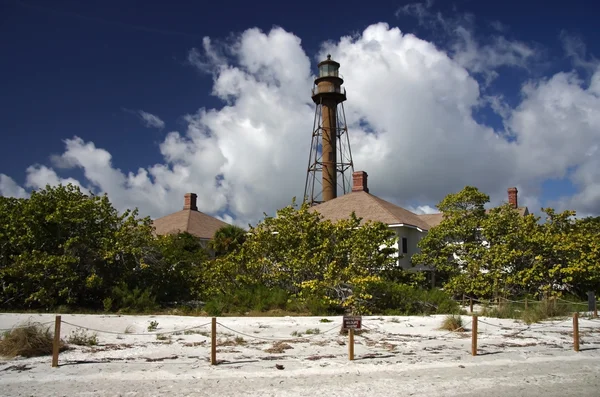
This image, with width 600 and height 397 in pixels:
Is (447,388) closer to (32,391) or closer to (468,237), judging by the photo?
(32,391)

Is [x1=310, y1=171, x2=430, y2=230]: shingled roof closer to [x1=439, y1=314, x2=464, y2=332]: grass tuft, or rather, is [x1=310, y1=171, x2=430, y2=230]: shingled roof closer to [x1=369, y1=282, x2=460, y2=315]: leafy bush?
[x1=369, y1=282, x2=460, y2=315]: leafy bush

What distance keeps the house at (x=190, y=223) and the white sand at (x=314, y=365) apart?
66.7 ft

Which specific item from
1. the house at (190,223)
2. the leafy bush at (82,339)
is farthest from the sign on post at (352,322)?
the house at (190,223)

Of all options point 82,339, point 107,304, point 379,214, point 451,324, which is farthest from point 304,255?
point 82,339

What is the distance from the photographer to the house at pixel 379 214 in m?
27.6

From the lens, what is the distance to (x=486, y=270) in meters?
24.8

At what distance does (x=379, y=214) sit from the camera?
28.0m

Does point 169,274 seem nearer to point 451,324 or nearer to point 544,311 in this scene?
point 451,324

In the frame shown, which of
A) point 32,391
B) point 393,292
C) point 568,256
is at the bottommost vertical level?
point 32,391

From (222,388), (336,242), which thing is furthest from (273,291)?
(222,388)

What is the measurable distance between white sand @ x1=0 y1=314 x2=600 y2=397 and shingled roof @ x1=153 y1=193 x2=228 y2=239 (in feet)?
67.4

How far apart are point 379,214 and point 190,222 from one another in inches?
595

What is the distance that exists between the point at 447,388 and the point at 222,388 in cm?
372

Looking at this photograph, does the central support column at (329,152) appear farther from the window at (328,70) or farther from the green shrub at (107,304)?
the green shrub at (107,304)
